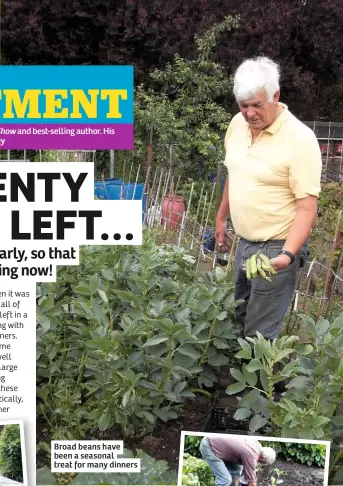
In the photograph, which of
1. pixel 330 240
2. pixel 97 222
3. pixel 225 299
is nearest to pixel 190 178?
pixel 225 299

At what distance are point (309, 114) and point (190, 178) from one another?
0.87 m

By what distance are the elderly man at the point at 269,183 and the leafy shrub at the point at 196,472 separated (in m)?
0.75

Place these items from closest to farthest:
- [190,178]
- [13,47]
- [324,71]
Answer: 1. [13,47]
2. [324,71]
3. [190,178]

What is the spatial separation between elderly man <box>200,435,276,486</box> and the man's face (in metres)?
1.08

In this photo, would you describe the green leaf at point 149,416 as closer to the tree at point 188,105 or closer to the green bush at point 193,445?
the green bush at point 193,445

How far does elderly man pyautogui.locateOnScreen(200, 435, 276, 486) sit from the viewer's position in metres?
2.01

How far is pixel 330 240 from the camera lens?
4.29 m

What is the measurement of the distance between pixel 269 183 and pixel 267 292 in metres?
0.43

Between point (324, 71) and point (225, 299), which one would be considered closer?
point (324, 71)

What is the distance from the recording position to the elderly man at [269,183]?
2367 mm

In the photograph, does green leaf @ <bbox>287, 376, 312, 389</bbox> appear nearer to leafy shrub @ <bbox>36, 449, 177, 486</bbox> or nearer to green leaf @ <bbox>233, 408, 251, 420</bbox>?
green leaf @ <bbox>233, 408, 251, 420</bbox>

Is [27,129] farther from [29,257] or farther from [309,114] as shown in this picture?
[309,114]

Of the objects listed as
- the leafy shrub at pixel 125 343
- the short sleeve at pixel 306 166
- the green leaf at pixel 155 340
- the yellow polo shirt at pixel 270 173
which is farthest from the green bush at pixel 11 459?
the short sleeve at pixel 306 166
